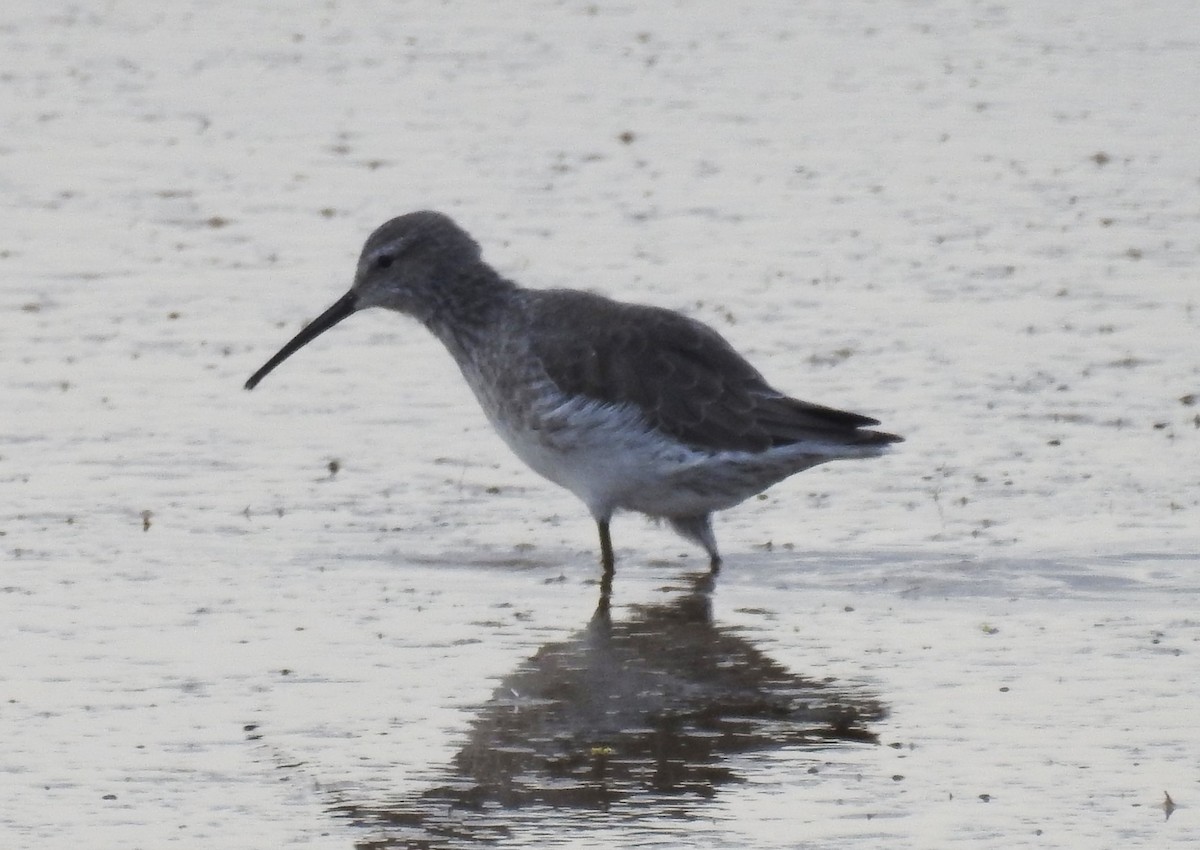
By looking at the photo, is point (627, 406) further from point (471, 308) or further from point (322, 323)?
point (322, 323)

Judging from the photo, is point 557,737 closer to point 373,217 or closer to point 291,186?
point 373,217

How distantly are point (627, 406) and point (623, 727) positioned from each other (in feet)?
7.46

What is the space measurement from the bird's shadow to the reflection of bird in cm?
59

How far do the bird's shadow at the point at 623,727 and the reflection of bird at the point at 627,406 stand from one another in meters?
0.59

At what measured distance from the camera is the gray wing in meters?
10.0

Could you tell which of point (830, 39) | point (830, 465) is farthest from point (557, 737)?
point (830, 39)

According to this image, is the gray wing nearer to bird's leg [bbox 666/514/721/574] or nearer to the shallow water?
bird's leg [bbox 666/514/721/574]

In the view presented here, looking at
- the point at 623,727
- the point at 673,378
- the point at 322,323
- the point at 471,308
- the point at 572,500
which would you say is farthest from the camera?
the point at 572,500

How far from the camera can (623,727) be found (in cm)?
820

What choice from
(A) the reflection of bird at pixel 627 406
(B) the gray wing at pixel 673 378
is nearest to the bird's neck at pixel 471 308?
(A) the reflection of bird at pixel 627 406

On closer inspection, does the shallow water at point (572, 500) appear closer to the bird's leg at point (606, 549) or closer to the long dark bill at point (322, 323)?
the bird's leg at point (606, 549)

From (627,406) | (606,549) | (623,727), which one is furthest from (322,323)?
(623,727)

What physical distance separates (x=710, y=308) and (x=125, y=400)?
12.5 ft

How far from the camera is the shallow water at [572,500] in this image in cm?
763
